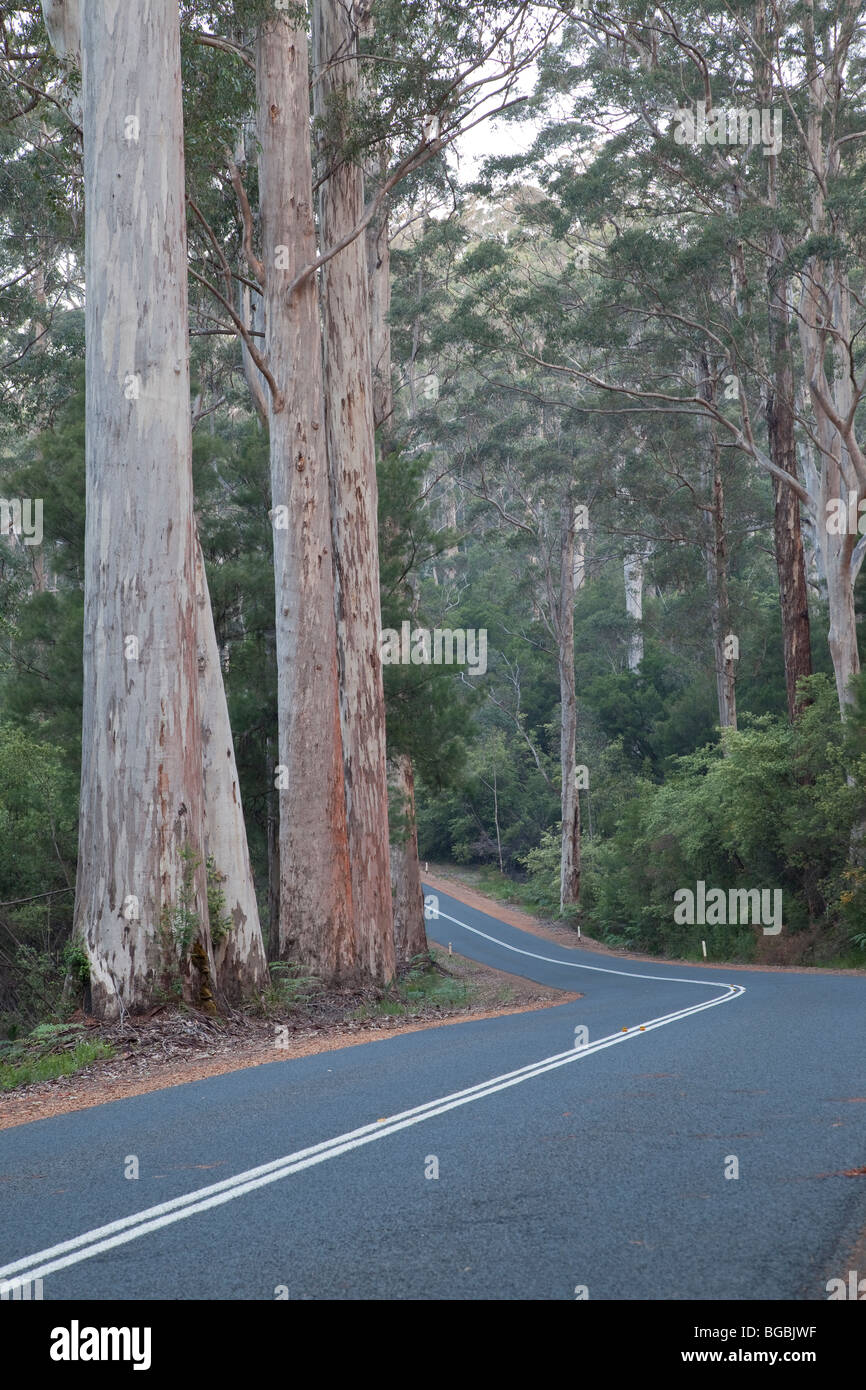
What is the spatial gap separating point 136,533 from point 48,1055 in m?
4.53

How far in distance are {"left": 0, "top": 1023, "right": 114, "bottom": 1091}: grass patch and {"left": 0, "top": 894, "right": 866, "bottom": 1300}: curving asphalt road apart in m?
1.40

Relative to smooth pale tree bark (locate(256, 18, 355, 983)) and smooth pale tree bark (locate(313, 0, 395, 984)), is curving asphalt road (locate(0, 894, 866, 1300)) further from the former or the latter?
smooth pale tree bark (locate(313, 0, 395, 984))

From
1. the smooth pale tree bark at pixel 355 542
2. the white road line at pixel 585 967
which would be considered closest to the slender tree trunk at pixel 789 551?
the white road line at pixel 585 967

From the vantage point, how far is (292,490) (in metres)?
16.2

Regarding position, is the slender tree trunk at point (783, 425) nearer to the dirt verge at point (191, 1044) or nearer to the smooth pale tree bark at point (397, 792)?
the smooth pale tree bark at point (397, 792)

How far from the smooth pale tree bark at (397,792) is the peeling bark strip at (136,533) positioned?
41.8ft

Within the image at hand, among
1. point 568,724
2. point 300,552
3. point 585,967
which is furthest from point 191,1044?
point 568,724

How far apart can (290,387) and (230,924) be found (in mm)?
7382

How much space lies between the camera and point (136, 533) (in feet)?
36.7

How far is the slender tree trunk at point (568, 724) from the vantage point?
4009 cm

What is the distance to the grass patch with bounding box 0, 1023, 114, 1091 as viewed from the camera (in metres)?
9.40

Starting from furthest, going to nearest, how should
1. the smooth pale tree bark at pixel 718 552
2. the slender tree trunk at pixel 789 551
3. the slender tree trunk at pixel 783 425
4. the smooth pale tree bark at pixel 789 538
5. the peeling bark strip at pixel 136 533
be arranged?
the smooth pale tree bark at pixel 718 552 < the slender tree trunk at pixel 789 551 < the smooth pale tree bark at pixel 789 538 < the slender tree trunk at pixel 783 425 < the peeling bark strip at pixel 136 533

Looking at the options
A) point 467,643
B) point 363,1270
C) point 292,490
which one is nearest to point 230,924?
point 292,490

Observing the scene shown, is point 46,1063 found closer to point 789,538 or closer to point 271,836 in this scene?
point 271,836
